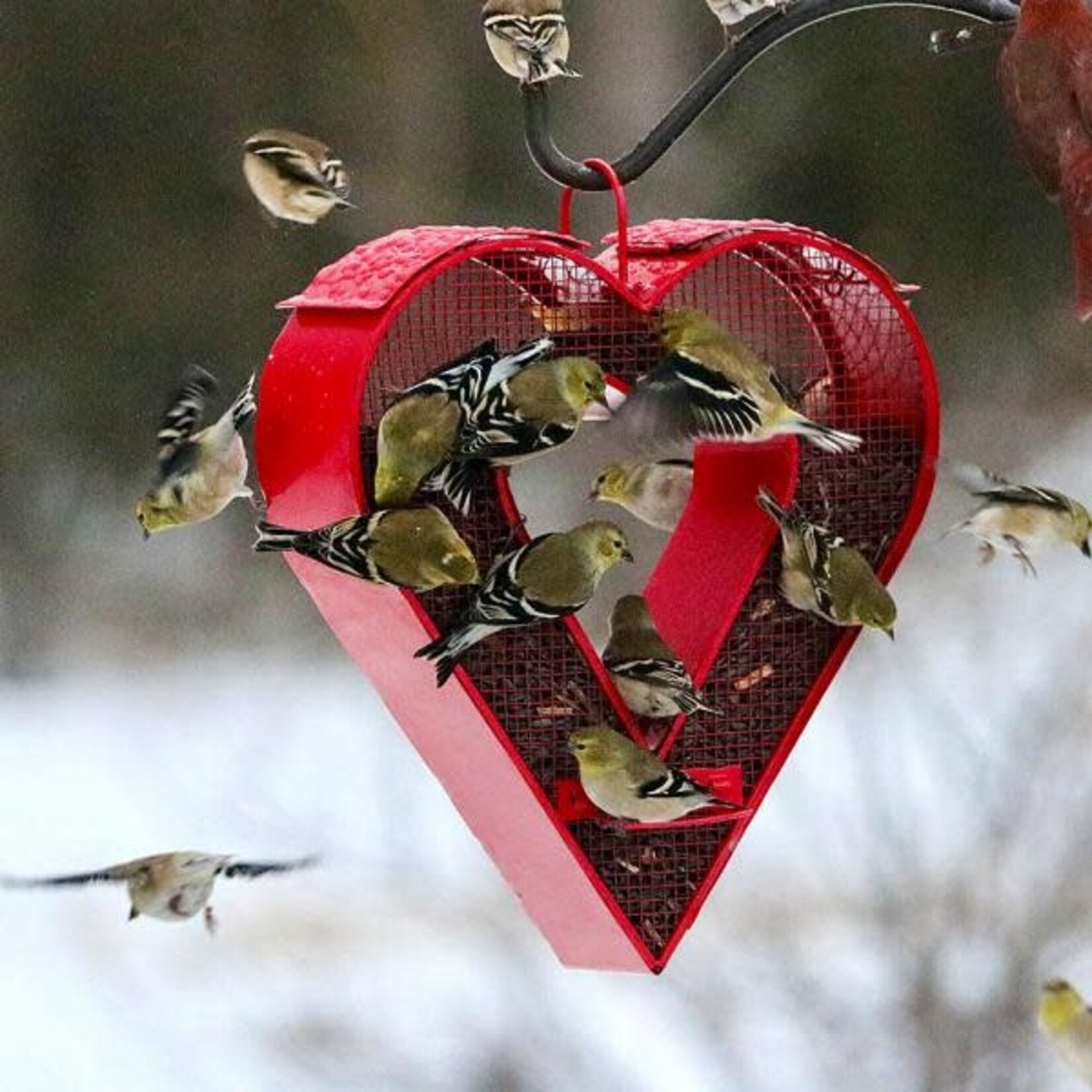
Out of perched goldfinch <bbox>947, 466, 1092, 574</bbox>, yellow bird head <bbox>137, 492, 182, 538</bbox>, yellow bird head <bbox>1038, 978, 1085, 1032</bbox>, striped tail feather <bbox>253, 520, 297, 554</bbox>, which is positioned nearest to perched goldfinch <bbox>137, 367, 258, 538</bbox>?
yellow bird head <bbox>137, 492, 182, 538</bbox>

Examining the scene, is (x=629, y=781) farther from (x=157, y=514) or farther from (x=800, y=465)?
(x=157, y=514)

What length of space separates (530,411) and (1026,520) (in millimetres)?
696

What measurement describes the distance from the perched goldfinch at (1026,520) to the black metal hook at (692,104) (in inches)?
21.7

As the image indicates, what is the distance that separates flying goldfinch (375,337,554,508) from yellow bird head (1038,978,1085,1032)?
1172 millimetres

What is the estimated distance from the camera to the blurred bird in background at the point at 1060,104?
2107 mm

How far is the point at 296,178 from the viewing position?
110 inches

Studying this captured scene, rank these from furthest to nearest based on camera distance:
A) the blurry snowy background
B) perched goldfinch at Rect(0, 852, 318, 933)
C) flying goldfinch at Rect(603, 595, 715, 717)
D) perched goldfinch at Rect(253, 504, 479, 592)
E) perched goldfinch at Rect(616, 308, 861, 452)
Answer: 1. the blurry snowy background
2. perched goldfinch at Rect(0, 852, 318, 933)
3. flying goldfinch at Rect(603, 595, 715, 717)
4. perched goldfinch at Rect(616, 308, 861, 452)
5. perched goldfinch at Rect(253, 504, 479, 592)

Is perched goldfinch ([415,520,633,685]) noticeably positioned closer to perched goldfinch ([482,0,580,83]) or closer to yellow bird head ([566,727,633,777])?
yellow bird head ([566,727,633,777])

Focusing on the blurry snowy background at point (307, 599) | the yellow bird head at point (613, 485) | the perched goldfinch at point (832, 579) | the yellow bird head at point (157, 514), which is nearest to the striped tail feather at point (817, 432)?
the perched goldfinch at point (832, 579)

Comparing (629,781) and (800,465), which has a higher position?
(800,465)

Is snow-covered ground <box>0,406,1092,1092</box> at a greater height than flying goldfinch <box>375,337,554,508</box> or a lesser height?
lesser

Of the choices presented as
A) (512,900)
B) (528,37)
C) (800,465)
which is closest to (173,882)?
(800,465)

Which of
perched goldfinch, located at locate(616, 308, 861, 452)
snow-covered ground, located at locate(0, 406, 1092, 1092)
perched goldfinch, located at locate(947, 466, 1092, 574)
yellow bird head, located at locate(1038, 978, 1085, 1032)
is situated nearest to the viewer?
perched goldfinch, located at locate(616, 308, 861, 452)

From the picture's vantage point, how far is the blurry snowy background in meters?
5.29
